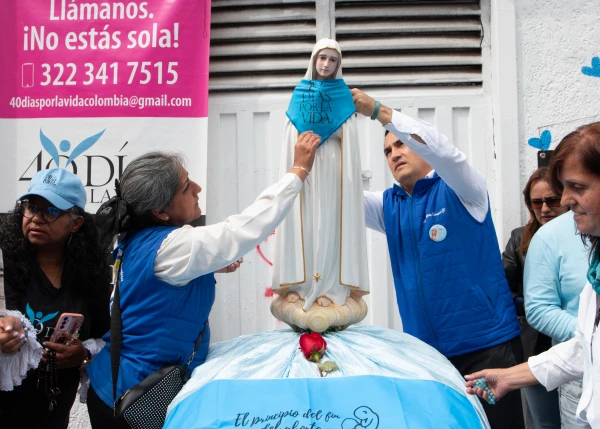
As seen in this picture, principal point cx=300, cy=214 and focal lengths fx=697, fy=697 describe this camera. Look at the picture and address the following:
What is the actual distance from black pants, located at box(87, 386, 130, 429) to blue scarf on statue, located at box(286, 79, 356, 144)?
110 cm

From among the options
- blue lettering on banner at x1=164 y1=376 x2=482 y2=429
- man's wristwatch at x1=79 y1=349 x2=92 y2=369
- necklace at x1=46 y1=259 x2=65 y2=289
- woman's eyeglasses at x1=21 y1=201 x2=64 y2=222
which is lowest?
blue lettering on banner at x1=164 y1=376 x2=482 y2=429

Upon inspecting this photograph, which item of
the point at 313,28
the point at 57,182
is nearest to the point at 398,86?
the point at 313,28

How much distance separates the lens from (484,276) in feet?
8.68

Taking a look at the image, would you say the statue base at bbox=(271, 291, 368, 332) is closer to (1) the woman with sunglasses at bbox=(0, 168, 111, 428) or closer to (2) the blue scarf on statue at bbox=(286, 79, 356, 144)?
(2) the blue scarf on statue at bbox=(286, 79, 356, 144)

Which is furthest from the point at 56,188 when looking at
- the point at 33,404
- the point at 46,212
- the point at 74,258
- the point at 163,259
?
the point at 33,404

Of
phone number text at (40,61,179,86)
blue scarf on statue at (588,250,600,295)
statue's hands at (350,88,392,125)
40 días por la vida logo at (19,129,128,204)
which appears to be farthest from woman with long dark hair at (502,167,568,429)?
40 días por la vida logo at (19,129,128,204)

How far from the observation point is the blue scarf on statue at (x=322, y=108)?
93.4 inches

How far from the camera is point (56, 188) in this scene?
239cm

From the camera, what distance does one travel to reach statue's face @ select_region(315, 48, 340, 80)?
2.39 meters

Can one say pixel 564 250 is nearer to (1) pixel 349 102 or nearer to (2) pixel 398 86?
(1) pixel 349 102

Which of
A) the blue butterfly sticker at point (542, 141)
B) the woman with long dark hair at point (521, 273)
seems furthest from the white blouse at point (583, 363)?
the blue butterfly sticker at point (542, 141)

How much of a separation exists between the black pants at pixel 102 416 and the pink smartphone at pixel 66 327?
0.76 ft

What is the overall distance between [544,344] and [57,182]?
2197 mm

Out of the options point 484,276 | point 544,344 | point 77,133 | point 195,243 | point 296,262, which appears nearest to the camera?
point 195,243
